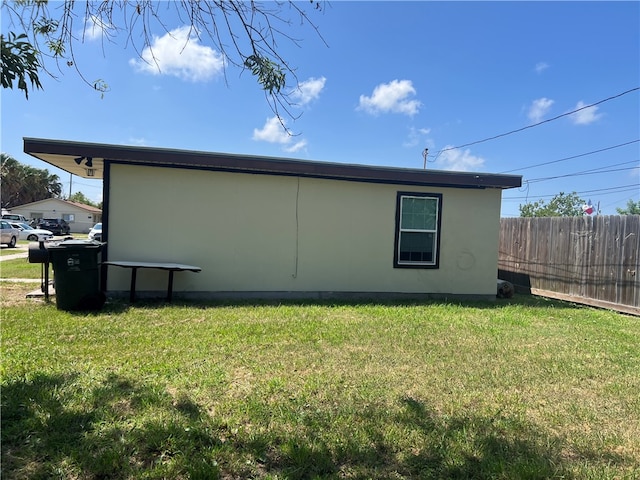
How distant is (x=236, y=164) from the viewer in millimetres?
7184

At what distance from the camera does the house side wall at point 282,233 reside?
7312 mm

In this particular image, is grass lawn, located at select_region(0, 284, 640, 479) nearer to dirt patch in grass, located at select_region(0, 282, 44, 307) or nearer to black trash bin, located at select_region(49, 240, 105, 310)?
black trash bin, located at select_region(49, 240, 105, 310)

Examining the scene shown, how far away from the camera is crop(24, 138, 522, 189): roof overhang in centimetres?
670

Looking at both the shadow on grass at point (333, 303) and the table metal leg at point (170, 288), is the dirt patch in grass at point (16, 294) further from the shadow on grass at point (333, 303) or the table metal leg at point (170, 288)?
the table metal leg at point (170, 288)

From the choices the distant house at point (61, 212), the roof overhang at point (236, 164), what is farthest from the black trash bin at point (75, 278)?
the distant house at point (61, 212)

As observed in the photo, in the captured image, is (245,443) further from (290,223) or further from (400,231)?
(400,231)

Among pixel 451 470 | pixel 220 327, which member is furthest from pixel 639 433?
pixel 220 327

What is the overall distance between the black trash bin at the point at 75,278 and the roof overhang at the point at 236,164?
1671 millimetres

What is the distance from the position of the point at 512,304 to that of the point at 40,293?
9202 mm

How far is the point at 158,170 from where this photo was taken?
7.27m

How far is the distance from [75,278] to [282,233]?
357 cm

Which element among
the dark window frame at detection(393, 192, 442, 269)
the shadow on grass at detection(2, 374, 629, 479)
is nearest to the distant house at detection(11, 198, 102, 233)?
the dark window frame at detection(393, 192, 442, 269)

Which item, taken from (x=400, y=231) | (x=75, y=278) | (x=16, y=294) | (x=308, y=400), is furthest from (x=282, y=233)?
(x=16, y=294)

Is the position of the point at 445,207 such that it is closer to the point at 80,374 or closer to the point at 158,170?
the point at 158,170
